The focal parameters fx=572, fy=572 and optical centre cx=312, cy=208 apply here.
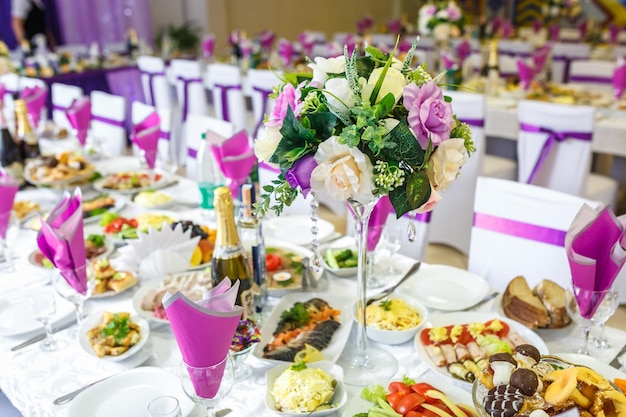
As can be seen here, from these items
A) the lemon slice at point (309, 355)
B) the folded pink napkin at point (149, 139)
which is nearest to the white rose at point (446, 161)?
the lemon slice at point (309, 355)

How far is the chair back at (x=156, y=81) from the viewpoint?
5.39 m

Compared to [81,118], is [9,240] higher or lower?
lower

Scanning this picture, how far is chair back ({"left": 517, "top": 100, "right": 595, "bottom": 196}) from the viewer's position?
293 cm

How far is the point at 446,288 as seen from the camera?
1.59m

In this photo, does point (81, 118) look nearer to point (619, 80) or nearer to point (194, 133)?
point (194, 133)

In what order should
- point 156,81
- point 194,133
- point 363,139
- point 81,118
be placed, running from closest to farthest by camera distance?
point 363,139 < point 81,118 < point 194,133 < point 156,81

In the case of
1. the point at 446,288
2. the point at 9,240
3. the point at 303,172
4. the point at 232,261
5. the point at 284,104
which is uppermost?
the point at 284,104

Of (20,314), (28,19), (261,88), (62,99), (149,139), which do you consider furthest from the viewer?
(28,19)

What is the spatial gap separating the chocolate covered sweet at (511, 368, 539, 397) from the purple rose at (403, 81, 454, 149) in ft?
1.35

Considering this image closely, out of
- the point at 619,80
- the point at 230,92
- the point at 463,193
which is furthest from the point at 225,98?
the point at 619,80

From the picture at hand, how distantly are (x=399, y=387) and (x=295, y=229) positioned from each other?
1001 mm

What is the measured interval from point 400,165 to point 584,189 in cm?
242

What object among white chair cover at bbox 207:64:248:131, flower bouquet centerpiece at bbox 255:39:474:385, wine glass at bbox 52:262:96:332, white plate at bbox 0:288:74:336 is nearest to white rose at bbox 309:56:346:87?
flower bouquet centerpiece at bbox 255:39:474:385

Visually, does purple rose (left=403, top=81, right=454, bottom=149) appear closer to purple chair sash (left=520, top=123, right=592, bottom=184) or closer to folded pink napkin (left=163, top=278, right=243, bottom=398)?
folded pink napkin (left=163, top=278, right=243, bottom=398)
